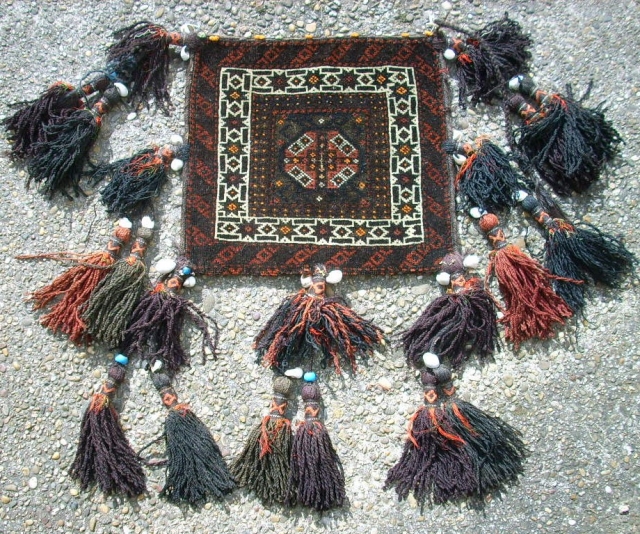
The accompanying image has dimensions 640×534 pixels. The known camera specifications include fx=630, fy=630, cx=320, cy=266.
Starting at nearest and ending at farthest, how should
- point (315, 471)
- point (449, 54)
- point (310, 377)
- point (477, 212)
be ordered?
point (315, 471) → point (310, 377) → point (477, 212) → point (449, 54)

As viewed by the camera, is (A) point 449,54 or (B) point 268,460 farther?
(A) point 449,54

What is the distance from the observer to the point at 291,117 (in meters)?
2.38

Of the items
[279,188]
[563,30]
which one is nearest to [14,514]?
[279,188]

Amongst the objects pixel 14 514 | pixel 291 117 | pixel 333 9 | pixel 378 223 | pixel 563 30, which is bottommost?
pixel 14 514

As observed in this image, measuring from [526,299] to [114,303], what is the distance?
143 cm

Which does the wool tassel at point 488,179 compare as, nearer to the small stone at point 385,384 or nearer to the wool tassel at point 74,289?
the small stone at point 385,384

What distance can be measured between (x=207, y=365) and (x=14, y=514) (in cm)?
79

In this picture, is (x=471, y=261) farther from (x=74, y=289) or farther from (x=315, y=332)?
(x=74, y=289)

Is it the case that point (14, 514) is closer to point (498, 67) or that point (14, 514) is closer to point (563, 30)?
point (498, 67)

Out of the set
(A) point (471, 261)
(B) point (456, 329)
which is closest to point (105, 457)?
(B) point (456, 329)

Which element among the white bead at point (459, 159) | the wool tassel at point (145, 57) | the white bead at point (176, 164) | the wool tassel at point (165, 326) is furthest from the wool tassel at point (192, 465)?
the white bead at point (459, 159)

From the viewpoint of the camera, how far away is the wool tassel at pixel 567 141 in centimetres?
225

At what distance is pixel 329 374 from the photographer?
2.20 meters

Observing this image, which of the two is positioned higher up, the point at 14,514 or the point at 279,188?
the point at 279,188
